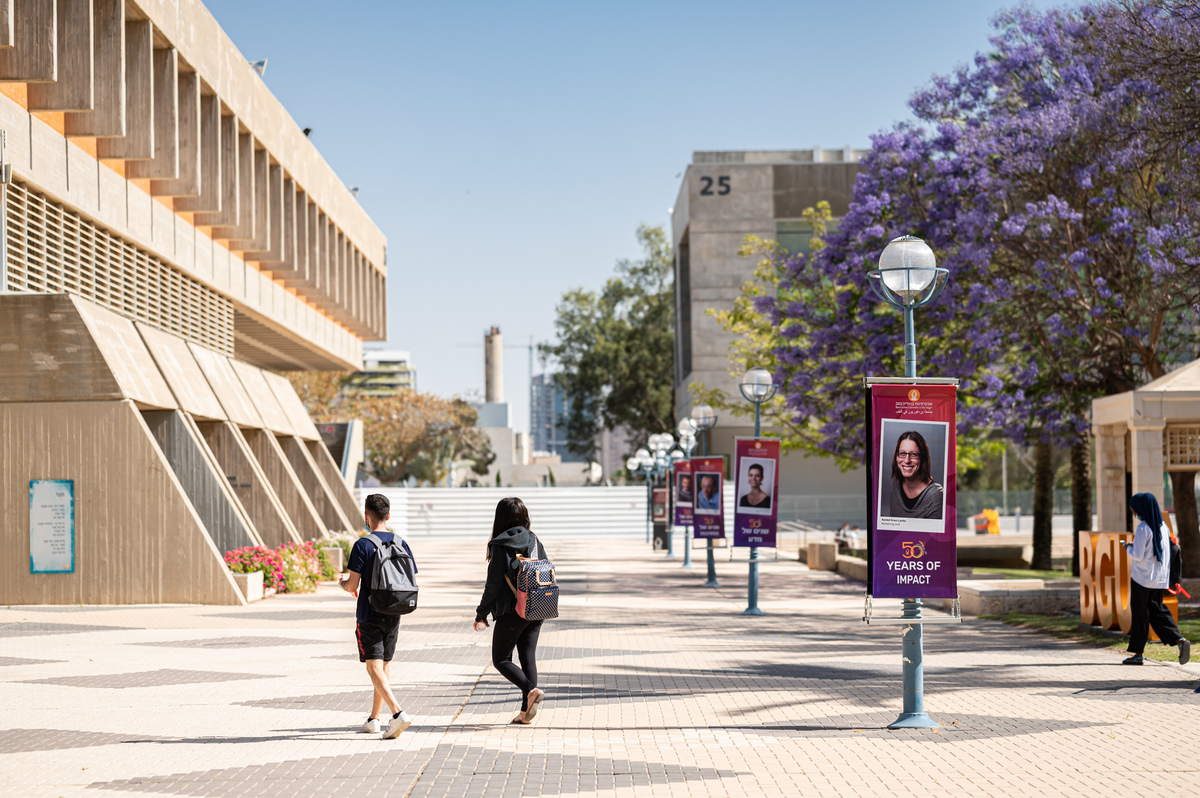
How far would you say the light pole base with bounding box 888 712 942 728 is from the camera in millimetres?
9000

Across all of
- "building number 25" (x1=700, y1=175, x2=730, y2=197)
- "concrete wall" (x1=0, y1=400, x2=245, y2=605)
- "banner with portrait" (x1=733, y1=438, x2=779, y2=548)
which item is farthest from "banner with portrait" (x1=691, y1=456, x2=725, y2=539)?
"building number 25" (x1=700, y1=175, x2=730, y2=197)

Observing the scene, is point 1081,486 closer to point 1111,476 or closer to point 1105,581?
point 1111,476

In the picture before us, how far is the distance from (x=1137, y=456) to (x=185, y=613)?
13.2 metres

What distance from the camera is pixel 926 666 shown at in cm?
1253

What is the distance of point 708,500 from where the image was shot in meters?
23.4

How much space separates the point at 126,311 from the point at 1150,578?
57.0ft

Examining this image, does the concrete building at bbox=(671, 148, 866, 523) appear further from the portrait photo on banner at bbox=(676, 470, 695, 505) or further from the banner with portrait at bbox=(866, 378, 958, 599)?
the banner with portrait at bbox=(866, 378, 958, 599)

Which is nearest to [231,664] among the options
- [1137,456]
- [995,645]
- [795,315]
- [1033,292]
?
[995,645]

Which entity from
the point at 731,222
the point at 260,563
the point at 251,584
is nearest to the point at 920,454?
the point at 251,584

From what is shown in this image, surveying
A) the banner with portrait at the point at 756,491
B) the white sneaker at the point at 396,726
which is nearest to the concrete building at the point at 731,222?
the banner with portrait at the point at 756,491

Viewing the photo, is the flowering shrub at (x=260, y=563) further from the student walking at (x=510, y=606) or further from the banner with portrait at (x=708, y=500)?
the student walking at (x=510, y=606)

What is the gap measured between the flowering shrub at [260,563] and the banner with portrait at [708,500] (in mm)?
7567

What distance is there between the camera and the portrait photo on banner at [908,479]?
30.4 feet

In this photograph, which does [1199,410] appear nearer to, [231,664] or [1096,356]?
[1096,356]
